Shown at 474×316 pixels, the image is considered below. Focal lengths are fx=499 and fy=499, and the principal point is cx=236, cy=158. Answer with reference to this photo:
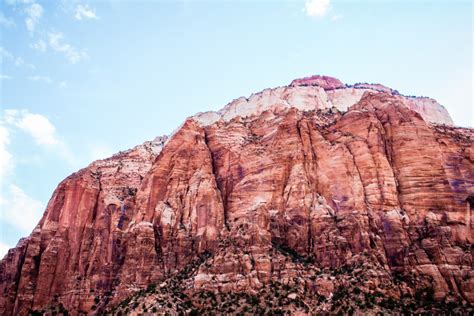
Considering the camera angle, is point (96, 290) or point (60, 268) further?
point (60, 268)

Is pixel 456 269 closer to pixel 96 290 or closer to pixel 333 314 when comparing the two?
pixel 333 314

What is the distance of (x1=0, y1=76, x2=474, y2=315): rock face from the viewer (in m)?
65.5

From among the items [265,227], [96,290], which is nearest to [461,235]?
[265,227]

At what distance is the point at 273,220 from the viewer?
74.1 m

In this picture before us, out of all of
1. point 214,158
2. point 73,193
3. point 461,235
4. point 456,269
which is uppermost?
point 214,158

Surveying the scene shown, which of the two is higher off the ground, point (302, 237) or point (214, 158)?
point (214, 158)

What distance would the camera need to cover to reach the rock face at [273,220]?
215ft

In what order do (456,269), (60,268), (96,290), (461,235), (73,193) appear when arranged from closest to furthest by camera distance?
(456,269), (461,235), (96,290), (60,268), (73,193)

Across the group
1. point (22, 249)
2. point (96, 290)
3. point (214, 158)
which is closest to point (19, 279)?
point (22, 249)

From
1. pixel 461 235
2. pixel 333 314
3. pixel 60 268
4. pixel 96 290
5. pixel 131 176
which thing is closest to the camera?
pixel 333 314

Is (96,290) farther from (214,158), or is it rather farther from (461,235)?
(461,235)

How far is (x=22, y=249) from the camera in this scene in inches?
3590

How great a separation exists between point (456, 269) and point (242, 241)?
1108 inches

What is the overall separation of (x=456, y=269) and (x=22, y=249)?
7269 cm
